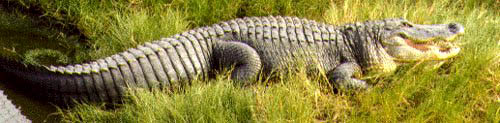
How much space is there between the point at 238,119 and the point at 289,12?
6.96ft

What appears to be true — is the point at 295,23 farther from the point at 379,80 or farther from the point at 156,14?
the point at 156,14

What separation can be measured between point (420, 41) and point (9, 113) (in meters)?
3.16

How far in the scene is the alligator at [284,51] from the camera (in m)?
4.19

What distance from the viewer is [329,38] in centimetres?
447

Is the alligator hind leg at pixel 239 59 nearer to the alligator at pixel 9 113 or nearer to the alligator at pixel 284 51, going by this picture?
the alligator at pixel 284 51

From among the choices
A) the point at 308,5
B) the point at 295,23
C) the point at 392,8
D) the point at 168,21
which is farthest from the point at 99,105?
the point at 392,8

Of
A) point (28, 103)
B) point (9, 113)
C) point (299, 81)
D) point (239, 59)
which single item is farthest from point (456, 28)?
point (9, 113)

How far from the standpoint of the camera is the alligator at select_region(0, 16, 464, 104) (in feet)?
13.8

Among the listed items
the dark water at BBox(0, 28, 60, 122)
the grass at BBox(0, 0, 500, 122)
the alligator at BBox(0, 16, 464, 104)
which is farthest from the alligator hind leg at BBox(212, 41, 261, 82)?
the dark water at BBox(0, 28, 60, 122)

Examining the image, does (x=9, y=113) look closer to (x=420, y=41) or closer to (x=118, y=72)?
(x=118, y=72)

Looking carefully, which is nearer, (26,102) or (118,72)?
(118,72)

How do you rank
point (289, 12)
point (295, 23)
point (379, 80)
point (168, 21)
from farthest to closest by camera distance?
point (289, 12)
point (168, 21)
point (295, 23)
point (379, 80)

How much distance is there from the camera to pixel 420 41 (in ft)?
14.3

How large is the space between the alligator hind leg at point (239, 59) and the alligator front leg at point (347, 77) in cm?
59
